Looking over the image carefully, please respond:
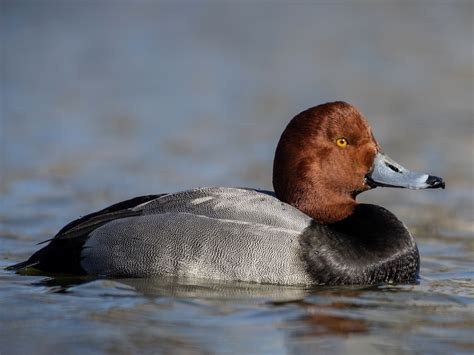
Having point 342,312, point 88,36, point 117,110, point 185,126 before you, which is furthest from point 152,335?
point 88,36

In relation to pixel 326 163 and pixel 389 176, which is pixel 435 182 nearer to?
pixel 389 176

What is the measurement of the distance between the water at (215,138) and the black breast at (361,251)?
13 cm

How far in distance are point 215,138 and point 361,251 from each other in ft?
19.4

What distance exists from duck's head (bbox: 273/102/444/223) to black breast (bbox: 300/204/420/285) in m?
0.17

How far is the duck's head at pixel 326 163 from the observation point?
6.82 metres

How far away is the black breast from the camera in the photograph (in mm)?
6449

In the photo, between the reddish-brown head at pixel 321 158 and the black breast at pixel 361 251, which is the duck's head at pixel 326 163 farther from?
the black breast at pixel 361 251

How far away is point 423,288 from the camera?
21.7ft

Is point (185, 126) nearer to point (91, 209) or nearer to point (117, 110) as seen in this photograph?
point (117, 110)

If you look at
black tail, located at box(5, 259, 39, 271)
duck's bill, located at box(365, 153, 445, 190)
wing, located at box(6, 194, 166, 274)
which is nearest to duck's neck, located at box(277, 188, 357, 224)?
duck's bill, located at box(365, 153, 445, 190)

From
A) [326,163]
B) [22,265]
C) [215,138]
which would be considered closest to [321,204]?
[326,163]

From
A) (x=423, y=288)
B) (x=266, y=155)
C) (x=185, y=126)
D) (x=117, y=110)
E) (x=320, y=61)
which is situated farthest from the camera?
(x=320, y=61)

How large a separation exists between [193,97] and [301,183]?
7808 mm

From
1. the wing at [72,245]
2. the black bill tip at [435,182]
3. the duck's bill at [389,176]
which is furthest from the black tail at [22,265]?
the black bill tip at [435,182]
